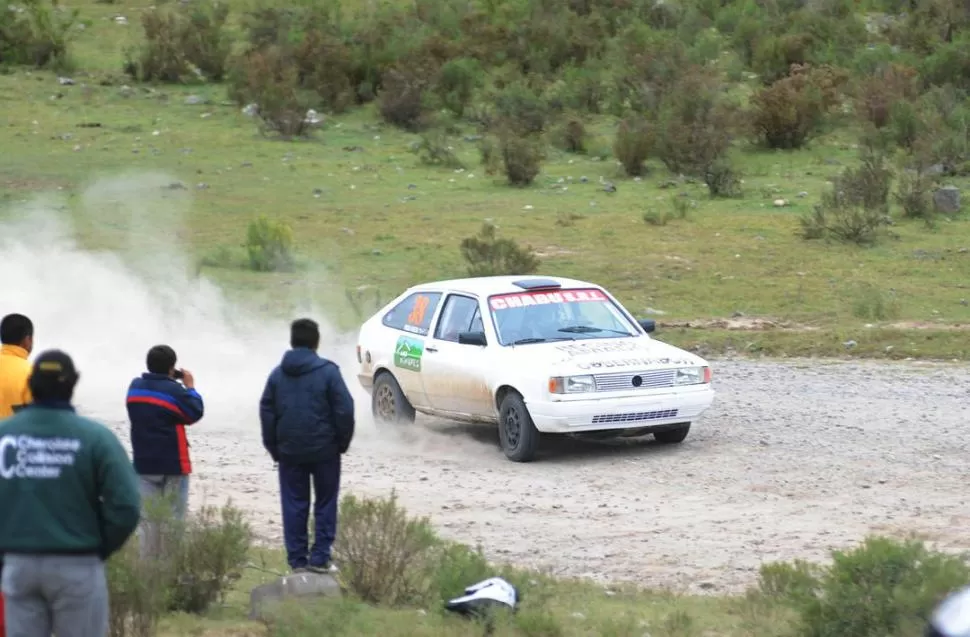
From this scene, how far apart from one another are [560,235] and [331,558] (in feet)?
60.7

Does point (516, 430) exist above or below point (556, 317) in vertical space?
below

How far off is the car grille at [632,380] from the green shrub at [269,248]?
481 inches

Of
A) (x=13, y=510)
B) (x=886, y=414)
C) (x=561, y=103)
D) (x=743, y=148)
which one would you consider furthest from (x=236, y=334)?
(x=561, y=103)

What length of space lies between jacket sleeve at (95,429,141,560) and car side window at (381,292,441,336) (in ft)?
31.0

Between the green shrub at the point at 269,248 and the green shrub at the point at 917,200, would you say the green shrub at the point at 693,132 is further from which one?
the green shrub at the point at 269,248

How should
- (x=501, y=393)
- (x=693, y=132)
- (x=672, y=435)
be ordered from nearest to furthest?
(x=501, y=393)
(x=672, y=435)
(x=693, y=132)

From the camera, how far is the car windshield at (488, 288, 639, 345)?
48.9ft

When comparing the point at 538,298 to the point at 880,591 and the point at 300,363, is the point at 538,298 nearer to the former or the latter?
the point at 300,363

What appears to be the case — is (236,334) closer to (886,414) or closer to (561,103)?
(886,414)

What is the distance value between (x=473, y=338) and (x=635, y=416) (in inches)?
66.2

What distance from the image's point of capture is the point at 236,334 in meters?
21.5

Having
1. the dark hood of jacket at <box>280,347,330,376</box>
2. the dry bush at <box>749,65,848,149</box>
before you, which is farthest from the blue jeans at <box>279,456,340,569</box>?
the dry bush at <box>749,65,848,149</box>

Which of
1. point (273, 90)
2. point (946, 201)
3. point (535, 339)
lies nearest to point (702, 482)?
point (535, 339)

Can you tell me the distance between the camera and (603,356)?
14.3m
